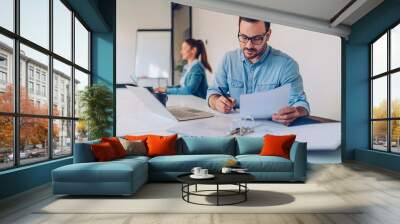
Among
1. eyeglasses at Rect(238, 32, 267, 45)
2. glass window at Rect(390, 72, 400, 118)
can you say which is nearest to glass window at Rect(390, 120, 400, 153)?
glass window at Rect(390, 72, 400, 118)

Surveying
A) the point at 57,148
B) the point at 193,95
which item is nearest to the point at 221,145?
the point at 193,95

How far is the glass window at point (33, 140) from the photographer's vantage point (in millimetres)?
5453

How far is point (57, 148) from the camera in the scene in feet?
22.2

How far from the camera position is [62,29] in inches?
278

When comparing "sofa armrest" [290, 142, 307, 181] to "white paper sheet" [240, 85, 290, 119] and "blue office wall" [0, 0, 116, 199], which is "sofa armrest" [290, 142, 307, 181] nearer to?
"white paper sheet" [240, 85, 290, 119]

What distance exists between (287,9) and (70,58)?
15.5 feet

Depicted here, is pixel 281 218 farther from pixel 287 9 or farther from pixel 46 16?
pixel 287 9

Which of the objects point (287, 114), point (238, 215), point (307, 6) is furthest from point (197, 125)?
point (238, 215)

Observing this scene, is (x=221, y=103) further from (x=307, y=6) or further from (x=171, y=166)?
(x=171, y=166)

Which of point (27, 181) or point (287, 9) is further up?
point (287, 9)

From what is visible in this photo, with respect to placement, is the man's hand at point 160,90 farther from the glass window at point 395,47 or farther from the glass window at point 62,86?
the glass window at point 395,47

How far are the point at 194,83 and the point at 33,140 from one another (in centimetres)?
421

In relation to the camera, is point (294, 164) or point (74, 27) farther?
point (74, 27)

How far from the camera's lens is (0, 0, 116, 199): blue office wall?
5.83 metres
